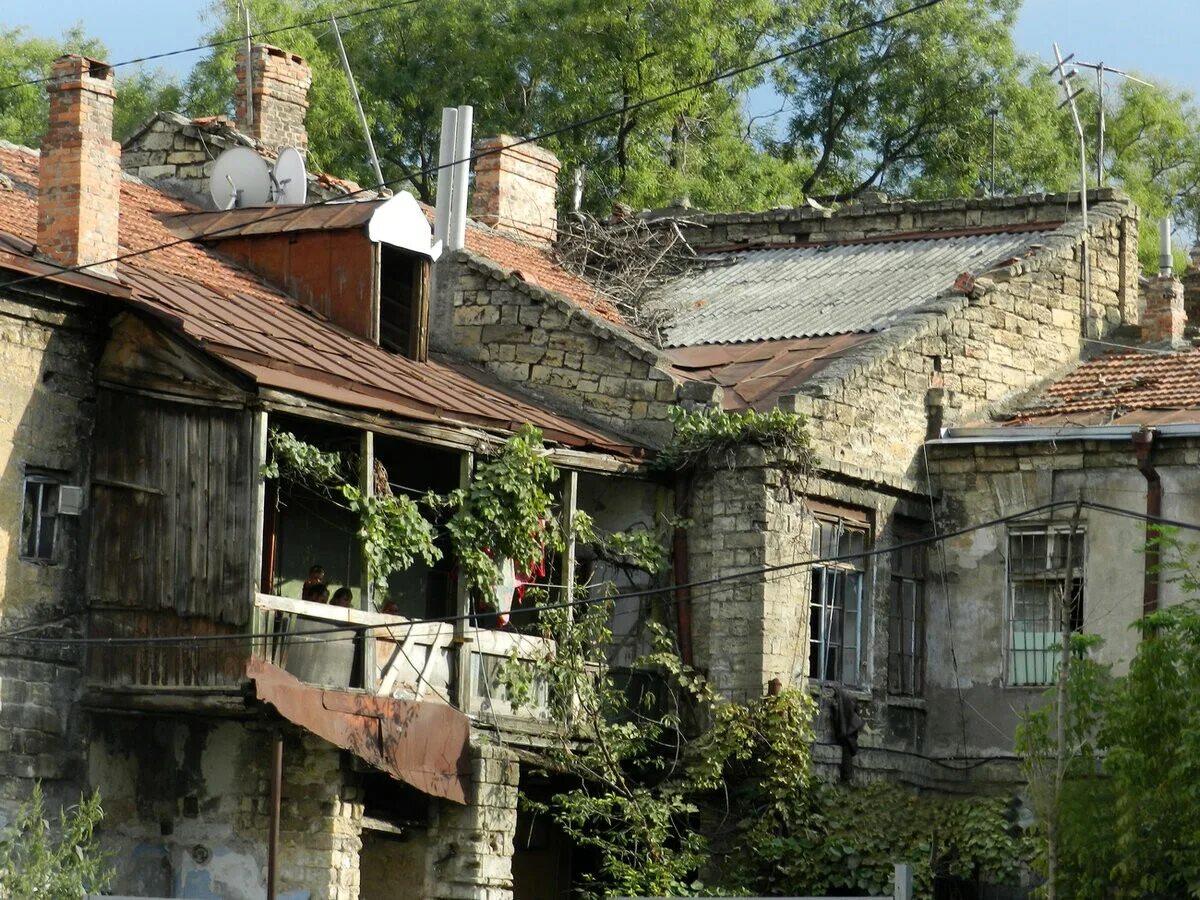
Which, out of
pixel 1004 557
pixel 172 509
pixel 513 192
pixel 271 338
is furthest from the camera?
pixel 513 192

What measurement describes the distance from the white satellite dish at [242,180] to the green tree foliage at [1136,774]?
9.73 metres

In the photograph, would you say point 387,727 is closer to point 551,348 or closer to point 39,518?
point 39,518

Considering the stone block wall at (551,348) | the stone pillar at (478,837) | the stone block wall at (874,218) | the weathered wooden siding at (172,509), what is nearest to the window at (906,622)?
the stone block wall at (551,348)

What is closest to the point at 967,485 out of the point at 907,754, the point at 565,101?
the point at 907,754

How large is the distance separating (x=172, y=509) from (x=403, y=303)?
4.26m

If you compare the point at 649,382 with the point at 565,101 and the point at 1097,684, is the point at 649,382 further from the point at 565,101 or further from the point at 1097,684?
the point at 565,101

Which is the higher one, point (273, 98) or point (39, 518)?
point (273, 98)

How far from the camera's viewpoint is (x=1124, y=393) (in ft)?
70.3

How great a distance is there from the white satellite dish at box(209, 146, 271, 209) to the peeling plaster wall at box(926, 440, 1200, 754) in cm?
704

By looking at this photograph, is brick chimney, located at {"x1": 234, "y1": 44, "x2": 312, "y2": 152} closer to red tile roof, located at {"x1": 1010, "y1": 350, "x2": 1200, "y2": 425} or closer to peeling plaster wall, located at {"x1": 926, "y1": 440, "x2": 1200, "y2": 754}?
peeling plaster wall, located at {"x1": 926, "y1": 440, "x2": 1200, "y2": 754}

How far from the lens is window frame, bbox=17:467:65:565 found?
17.5 meters

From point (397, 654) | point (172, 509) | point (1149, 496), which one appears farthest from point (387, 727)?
point (1149, 496)

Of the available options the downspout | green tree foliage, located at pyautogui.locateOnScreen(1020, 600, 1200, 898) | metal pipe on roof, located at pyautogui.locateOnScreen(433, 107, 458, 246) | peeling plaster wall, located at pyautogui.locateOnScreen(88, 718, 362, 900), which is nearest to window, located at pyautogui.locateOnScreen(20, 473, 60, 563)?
peeling plaster wall, located at pyautogui.locateOnScreen(88, 718, 362, 900)

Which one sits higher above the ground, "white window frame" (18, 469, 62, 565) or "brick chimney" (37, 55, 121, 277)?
"brick chimney" (37, 55, 121, 277)
